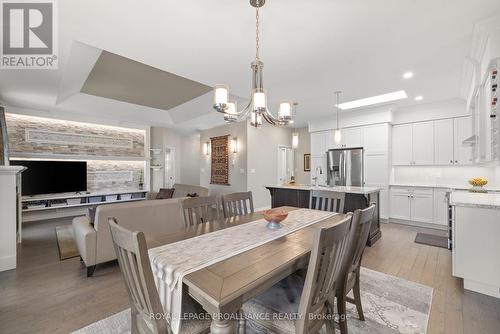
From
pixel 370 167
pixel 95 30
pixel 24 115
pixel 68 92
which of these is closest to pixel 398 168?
pixel 370 167

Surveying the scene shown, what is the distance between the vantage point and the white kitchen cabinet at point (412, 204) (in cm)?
461

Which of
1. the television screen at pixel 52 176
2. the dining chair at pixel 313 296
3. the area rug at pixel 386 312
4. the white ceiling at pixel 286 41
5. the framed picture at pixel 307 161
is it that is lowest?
the area rug at pixel 386 312

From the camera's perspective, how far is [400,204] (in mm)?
4965

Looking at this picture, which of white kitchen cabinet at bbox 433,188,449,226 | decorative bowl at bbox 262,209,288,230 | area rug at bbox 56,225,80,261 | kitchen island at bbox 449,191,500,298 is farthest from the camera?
white kitchen cabinet at bbox 433,188,449,226

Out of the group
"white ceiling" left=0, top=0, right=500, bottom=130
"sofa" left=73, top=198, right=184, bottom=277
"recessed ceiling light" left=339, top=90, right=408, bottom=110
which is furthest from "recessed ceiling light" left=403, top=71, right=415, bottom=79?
"sofa" left=73, top=198, right=184, bottom=277

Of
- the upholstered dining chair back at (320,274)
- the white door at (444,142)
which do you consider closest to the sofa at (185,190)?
the upholstered dining chair back at (320,274)

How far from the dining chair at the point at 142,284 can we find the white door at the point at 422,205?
5232 millimetres

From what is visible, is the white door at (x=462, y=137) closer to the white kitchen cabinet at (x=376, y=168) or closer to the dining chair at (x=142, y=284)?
the white kitchen cabinet at (x=376, y=168)

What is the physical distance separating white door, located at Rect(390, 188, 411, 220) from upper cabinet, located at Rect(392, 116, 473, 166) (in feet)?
2.35

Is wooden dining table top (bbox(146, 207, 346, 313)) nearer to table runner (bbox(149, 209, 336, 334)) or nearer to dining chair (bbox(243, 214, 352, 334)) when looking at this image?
table runner (bbox(149, 209, 336, 334))

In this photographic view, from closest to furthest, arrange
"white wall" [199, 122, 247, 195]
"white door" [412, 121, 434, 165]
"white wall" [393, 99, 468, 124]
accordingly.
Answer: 1. "white wall" [393, 99, 468, 124]
2. "white door" [412, 121, 434, 165]
3. "white wall" [199, 122, 247, 195]

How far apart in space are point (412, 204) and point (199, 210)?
4.84 meters

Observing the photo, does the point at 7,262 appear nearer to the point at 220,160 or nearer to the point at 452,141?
the point at 220,160

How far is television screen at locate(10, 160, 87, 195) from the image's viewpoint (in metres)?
4.86
